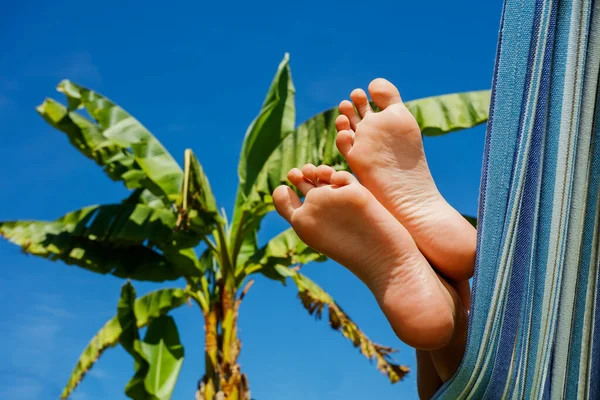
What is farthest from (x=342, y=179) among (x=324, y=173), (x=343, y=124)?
(x=343, y=124)

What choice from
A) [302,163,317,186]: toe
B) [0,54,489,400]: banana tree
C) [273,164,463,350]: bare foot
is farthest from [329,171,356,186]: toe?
[0,54,489,400]: banana tree

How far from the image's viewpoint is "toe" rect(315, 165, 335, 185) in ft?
4.21

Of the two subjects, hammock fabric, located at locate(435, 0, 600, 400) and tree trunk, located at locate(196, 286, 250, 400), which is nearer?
hammock fabric, located at locate(435, 0, 600, 400)

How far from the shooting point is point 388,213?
47.1 inches

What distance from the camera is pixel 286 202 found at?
4.45 ft

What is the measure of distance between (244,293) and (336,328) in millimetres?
528

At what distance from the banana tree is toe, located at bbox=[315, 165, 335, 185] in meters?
2.13

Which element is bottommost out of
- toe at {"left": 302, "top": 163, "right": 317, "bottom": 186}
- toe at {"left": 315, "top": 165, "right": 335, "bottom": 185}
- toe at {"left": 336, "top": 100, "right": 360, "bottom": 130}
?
toe at {"left": 315, "top": 165, "right": 335, "bottom": 185}

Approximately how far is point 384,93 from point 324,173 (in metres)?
0.21

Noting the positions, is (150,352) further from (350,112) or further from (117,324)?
(350,112)

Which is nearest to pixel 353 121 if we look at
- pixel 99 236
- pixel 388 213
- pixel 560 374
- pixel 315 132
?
pixel 388 213

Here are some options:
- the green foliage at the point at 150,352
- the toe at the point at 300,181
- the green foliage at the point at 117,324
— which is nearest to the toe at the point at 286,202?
the toe at the point at 300,181

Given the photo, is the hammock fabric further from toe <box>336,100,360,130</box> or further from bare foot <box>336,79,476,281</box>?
toe <box>336,100,360,130</box>

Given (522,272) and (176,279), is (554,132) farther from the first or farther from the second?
(176,279)
